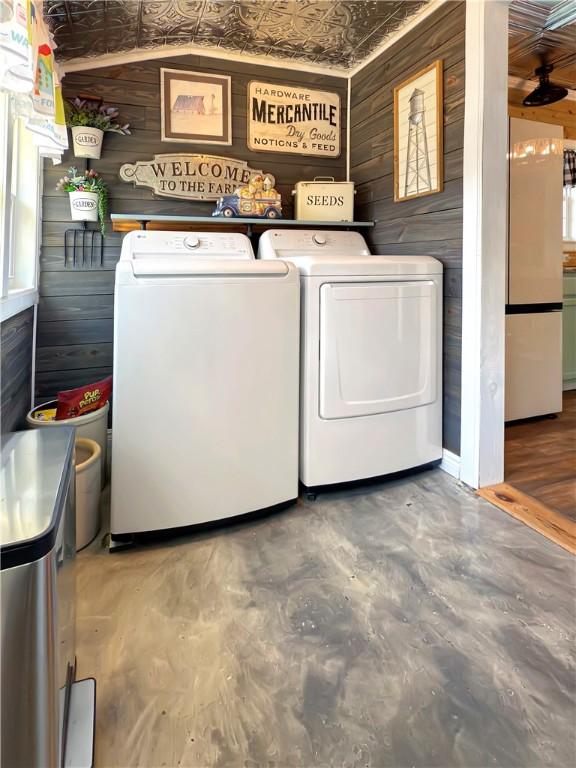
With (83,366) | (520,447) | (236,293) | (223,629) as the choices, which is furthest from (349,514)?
(83,366)

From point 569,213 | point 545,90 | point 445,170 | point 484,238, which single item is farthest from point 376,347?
point 569,213

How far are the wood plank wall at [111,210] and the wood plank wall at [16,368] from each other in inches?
7.3

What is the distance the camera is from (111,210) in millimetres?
2523

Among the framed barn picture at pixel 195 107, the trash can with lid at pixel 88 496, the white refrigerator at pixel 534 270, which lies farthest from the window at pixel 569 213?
the trash can with lid at pixel 88 496

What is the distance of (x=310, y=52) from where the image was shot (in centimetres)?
262

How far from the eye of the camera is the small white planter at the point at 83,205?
2.33 m

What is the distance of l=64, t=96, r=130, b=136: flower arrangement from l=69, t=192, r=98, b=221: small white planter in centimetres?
36

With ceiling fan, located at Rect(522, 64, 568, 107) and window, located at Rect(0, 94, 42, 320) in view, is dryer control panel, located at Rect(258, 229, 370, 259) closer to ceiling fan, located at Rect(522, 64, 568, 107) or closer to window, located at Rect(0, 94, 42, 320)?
window, located at Rect(0, 94, 42, 320)

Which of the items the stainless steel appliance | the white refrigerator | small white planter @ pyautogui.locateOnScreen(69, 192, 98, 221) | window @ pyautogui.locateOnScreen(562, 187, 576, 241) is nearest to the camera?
the stainless steel appliance

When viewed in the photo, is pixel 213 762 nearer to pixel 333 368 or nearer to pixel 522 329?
pixel 333 368

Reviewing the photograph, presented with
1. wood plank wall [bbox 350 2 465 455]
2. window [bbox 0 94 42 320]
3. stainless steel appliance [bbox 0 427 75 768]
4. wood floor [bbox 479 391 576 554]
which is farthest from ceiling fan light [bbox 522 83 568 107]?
stainless steel appliance [bbox 0 427 75 768]

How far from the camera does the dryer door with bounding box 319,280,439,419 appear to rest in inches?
75.2

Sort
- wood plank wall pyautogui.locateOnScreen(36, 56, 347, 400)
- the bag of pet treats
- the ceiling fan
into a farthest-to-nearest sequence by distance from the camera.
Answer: the ceiling fan
wood plank wall pyautogui.locateOnScreen(36, 56, 347, 400)
the bag of pet treats

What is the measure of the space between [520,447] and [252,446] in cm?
167
